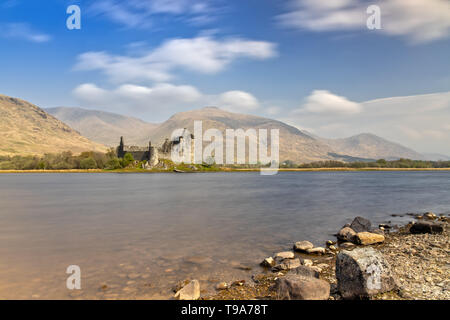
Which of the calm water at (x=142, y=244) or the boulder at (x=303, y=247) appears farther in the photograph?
the boulder at (x=303, y=247)

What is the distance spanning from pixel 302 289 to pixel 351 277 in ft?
5.48

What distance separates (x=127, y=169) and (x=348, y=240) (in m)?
147

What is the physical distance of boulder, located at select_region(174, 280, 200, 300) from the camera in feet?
31.2

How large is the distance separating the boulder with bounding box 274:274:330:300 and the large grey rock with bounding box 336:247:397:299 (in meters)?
0.73

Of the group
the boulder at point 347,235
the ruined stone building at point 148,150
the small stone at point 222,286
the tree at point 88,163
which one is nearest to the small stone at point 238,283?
the small stone at point 222,286

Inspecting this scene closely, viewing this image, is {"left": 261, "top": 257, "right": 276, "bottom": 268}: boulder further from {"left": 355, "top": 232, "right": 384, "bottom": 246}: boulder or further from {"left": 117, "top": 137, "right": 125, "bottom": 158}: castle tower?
{"left": 117, "top": 137, "right": 125, "bottom": 158}: castle tower

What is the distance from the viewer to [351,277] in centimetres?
879

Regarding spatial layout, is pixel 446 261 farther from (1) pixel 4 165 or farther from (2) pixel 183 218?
(1) pixel 4 165

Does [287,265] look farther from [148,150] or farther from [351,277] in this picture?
[148,150]

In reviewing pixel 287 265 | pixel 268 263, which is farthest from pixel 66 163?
pixel 287 265

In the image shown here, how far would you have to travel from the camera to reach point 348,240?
17.8 metres

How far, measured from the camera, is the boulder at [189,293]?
31.2 feet

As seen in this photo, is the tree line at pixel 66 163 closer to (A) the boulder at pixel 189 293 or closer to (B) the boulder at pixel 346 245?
(B) the boulder at pixel 346 245
